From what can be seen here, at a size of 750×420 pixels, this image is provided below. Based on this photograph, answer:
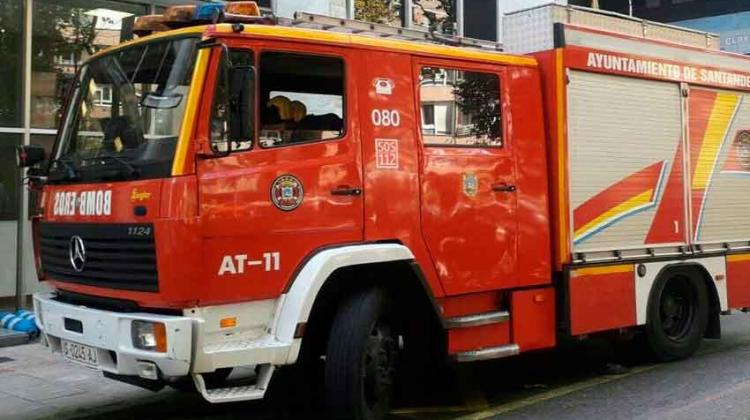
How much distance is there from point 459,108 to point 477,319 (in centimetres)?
159

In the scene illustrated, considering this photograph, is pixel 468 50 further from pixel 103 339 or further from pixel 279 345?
pixel 103 339

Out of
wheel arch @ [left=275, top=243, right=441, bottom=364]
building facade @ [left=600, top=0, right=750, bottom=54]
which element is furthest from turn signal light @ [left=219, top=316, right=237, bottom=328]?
building facade @ [left=600, top=0, right=750, bottom=54]

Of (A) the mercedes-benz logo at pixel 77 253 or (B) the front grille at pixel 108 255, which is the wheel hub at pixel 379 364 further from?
(A) the mercedes-benz logo at pixel 77 253

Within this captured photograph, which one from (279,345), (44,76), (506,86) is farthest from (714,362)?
(44,76)

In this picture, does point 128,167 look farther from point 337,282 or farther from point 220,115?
point 337,282

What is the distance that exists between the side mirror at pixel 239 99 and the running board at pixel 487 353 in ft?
7.65

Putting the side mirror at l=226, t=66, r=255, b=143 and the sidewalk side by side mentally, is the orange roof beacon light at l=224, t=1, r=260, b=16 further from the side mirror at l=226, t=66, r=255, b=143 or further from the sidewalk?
the sidewalk

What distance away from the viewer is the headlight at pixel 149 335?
177 inches

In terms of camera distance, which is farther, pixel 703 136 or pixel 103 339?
pixel 703 136

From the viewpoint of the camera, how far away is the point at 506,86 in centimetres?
629

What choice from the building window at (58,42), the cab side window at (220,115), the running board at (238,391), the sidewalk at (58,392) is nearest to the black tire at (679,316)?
the running board at (238,391)

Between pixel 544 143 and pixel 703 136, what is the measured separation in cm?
230

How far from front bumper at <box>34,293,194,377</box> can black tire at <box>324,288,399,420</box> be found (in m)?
0.99

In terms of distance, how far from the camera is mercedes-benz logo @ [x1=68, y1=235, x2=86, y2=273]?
16.7 ft
